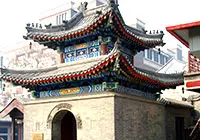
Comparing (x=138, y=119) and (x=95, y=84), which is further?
(x=138, y=119)

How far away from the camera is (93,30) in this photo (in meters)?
14.1

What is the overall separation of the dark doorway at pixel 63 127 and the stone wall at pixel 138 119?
3034 mm

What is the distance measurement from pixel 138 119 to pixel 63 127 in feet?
12.9

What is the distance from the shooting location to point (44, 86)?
50.1 ft

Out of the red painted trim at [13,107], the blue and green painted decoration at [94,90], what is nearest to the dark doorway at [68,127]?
the blue and green painted decoration at [94,90]

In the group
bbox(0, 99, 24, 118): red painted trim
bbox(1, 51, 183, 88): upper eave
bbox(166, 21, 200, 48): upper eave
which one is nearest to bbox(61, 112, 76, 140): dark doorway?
bbox(1, 51, 183, 88): upper eave

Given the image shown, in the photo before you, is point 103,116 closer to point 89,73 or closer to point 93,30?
point 89,73

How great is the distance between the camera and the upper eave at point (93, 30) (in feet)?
43.6

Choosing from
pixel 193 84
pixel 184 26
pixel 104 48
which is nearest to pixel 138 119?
pixel 193 84

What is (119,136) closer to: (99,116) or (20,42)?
(99,116)

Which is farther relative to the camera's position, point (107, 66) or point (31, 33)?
point (31, 33)

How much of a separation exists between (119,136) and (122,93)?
5.76 ft

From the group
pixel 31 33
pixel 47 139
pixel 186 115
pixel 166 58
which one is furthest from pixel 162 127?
pixel 166 58

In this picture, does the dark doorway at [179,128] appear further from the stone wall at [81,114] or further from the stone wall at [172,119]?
the stone wall at [81,114]
